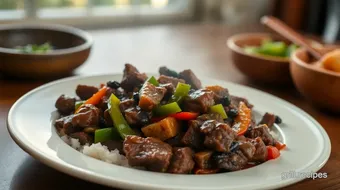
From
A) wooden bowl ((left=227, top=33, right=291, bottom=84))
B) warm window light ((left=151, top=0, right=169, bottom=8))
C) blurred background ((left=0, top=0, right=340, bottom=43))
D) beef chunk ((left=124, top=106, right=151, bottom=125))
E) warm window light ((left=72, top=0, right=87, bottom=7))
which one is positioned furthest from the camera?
warm window light ((left=151, top=0, right=169, bottom=8))

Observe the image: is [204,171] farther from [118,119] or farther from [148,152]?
[118,119]

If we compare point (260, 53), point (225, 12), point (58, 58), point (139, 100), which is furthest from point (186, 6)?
point (139, 100)

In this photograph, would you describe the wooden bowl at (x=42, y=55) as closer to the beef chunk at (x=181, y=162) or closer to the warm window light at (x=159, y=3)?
the beef chunk at (x=181, y=162)

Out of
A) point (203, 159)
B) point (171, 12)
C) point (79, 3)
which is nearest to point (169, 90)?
point (203, 159)

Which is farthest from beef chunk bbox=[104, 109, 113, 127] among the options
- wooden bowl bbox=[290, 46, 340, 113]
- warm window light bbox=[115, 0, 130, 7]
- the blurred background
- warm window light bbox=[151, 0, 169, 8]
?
warm window light bbox=[151, 0, 169, 8]

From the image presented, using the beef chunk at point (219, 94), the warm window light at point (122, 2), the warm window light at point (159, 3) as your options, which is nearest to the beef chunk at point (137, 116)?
the beef chunk at point (219, 94)

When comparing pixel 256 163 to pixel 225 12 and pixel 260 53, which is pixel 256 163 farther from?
pixel 225 12

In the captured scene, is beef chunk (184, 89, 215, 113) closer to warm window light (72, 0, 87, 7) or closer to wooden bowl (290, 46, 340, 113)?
wooden bowl (290, 46, 340, 113)
